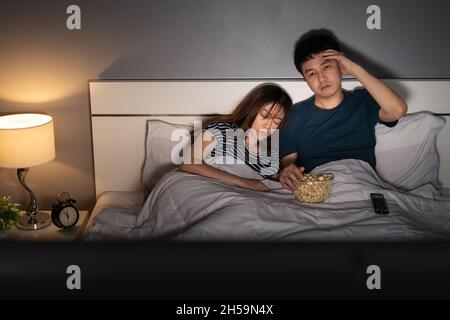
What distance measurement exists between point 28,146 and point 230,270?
4.50 ft

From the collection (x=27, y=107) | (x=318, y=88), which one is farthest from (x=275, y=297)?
(x=27, y=107)

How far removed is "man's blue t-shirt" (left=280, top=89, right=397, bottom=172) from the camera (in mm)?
2932

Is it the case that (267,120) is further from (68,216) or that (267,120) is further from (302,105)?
(68,216)

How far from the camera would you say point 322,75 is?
2.88 meters

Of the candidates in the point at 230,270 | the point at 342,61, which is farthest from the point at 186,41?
the point at 230,270

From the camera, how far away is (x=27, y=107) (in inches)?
118

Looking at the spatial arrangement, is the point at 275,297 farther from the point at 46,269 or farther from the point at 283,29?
the point at 283,29

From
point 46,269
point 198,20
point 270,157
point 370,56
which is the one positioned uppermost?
point 198,20

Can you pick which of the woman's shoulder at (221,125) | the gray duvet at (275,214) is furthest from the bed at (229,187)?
the woman's shoulder at (221,125)

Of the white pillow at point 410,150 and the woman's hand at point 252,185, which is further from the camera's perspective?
the white pillow at point 410,150

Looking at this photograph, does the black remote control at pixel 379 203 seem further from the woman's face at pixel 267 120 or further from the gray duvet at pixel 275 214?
the woman's face at pixel 267 120

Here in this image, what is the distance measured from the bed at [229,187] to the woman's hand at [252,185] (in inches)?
2.0

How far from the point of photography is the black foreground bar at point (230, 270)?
1.85 m
